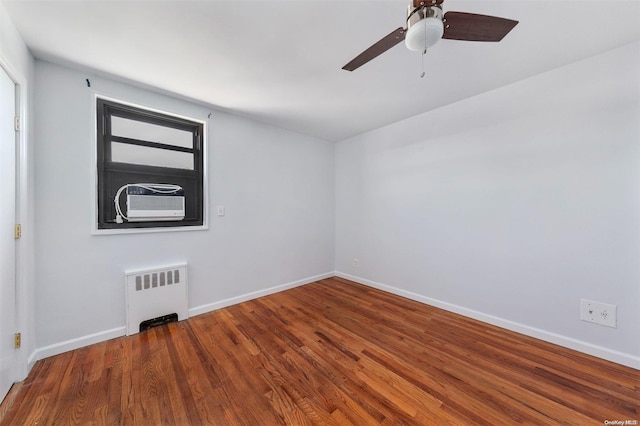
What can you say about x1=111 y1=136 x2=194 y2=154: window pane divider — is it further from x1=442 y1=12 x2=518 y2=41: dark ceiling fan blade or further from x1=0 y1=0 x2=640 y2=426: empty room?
x1=442 y1=12 x2=518 y2=41: dark ceiling fan blade

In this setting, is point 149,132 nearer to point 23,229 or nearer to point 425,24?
point 23,229

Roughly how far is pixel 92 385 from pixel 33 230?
1262 mm

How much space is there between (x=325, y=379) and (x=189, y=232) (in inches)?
79.4

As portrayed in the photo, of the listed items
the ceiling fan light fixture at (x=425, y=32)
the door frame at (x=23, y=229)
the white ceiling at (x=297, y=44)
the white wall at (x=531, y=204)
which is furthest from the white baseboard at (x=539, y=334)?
the door frame at (x=23, y=229)

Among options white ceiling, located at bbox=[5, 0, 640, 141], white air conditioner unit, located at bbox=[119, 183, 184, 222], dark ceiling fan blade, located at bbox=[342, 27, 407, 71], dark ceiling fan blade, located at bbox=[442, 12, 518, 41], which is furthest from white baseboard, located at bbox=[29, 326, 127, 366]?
dark ceiling fan blade, located at bbox=[442, 12, 518, 41]

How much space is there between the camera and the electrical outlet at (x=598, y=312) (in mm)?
1780

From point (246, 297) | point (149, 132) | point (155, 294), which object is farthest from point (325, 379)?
point (149, 132)

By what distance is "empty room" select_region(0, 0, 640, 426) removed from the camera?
1.40m

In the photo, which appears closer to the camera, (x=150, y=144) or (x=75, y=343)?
(x=75, y=343)

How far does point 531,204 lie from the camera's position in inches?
84.0

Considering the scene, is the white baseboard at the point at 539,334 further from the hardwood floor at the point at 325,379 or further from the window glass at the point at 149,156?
the window glass at the point at 149,156

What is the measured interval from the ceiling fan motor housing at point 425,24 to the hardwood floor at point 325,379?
78.9 inches

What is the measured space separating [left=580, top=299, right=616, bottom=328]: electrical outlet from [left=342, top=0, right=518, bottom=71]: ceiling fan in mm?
2170

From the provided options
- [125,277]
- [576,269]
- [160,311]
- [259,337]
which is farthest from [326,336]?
[576,269]
